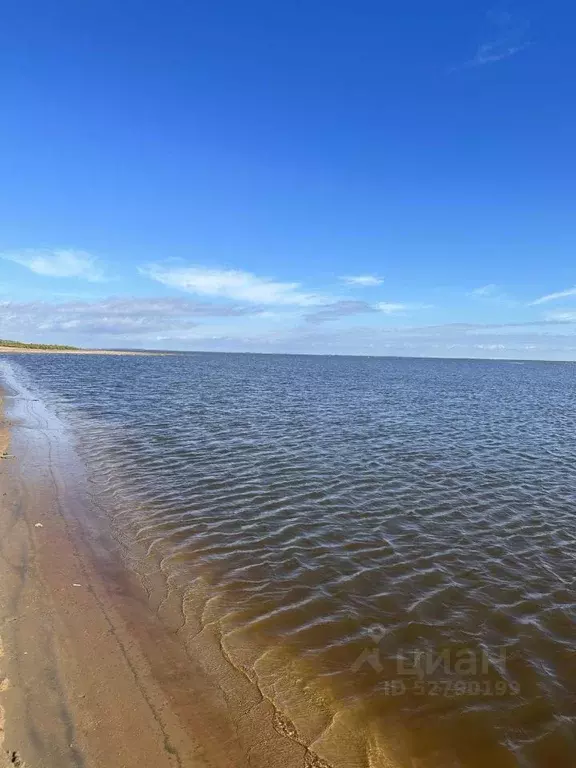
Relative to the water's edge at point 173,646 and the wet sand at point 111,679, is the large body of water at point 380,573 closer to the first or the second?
the water's edge at point 173,646

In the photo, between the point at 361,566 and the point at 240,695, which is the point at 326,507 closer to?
the point at 361,566

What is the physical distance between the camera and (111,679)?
21.8 ft

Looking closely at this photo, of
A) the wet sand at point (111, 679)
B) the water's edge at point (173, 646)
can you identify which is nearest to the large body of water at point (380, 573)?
the water's edge at point (173, 646)

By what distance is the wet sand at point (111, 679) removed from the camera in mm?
5516

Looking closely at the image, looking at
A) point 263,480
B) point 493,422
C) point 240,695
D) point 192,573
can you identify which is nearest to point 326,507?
point 263,480

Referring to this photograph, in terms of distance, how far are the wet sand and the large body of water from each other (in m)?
0.49

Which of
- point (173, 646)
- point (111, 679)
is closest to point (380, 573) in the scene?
point (173, 646)

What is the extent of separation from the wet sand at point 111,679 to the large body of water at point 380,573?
0.49 m

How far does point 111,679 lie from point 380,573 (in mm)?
5957

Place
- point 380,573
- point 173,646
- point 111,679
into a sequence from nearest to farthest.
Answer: point 111,679 < point 173,646 < point 380,573

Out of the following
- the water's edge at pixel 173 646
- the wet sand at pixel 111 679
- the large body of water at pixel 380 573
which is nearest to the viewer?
the wet sand at pixel 111 679

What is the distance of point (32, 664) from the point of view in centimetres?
680

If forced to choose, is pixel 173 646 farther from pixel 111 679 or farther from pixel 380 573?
pixel 380 573

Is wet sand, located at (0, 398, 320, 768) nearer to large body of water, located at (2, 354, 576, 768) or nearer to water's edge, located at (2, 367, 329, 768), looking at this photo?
water's edge, located at (2, 367, 329, 768)
